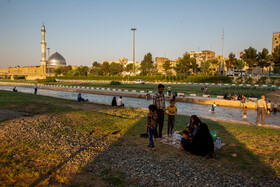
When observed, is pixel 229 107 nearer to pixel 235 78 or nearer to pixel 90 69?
pixel 235 78

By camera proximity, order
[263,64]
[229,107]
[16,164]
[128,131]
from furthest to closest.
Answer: [263,64]
[229,107]
[128,131]
[16,164]

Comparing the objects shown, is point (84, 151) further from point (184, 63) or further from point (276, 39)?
point (276, 39)

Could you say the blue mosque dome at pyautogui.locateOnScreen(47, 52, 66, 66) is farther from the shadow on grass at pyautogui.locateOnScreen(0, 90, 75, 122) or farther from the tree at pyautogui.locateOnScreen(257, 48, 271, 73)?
the shadow on grass at pyautogui.locateOnScreen(0, 90, 75, 122)

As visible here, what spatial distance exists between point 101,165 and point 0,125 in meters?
5.97

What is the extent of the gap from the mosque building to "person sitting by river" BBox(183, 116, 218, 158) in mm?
113508

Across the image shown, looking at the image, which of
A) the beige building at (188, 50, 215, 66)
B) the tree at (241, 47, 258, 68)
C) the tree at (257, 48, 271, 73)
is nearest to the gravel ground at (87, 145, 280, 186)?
the tree at (257, 48, 271, 73)

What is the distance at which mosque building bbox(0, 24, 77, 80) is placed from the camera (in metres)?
110

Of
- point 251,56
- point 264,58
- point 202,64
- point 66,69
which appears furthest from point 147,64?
point 66,69

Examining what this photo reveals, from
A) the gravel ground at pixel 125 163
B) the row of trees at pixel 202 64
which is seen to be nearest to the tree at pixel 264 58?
the row of trees at pixel 202 64

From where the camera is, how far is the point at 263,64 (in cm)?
5409

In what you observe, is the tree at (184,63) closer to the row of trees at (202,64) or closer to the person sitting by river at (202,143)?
the row of trees at (202,64)

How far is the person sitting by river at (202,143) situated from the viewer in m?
5.59

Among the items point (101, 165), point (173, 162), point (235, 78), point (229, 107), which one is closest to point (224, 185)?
point (173, 162)

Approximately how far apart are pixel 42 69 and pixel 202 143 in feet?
399
